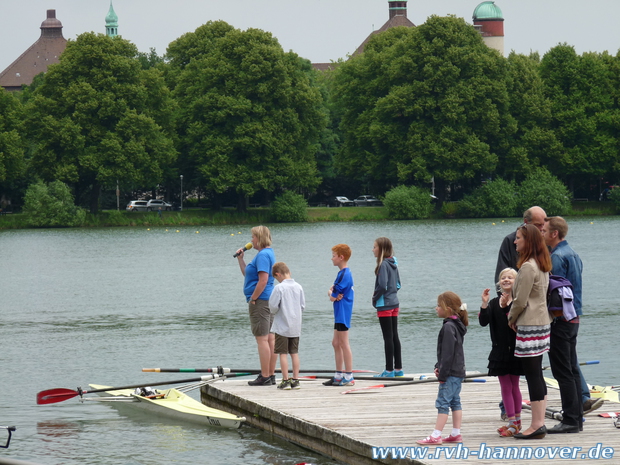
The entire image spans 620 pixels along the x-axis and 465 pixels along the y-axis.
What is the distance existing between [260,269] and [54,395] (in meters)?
4.42

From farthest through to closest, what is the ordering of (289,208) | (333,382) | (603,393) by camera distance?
1. (289,208)
2. (333,382)
3. (603,393)

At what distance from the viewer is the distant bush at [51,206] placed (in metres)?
68.8

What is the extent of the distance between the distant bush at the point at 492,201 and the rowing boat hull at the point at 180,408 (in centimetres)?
6265

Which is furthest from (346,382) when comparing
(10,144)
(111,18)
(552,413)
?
(111,18)

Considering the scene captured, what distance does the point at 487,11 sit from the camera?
115 meters

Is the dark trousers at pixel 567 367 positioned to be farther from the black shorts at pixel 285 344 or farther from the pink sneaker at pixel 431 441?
the black shorts at pixel 285 344

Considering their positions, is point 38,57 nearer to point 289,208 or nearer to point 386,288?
point 289,208

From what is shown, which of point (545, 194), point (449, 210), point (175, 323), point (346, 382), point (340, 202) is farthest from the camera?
point (340, 202)

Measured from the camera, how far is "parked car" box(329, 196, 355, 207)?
85875 mm

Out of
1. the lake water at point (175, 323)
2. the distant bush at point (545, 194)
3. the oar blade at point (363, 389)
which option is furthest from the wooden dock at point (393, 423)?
the distant bush at point (545, 194)

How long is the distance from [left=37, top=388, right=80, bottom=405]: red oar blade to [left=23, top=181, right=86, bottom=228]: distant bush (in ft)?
184

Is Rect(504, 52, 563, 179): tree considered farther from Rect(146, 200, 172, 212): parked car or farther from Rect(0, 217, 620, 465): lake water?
Rect(146, 200, 172, 212): parked car

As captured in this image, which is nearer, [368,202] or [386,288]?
[386,288]

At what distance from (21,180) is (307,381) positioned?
217 feet
